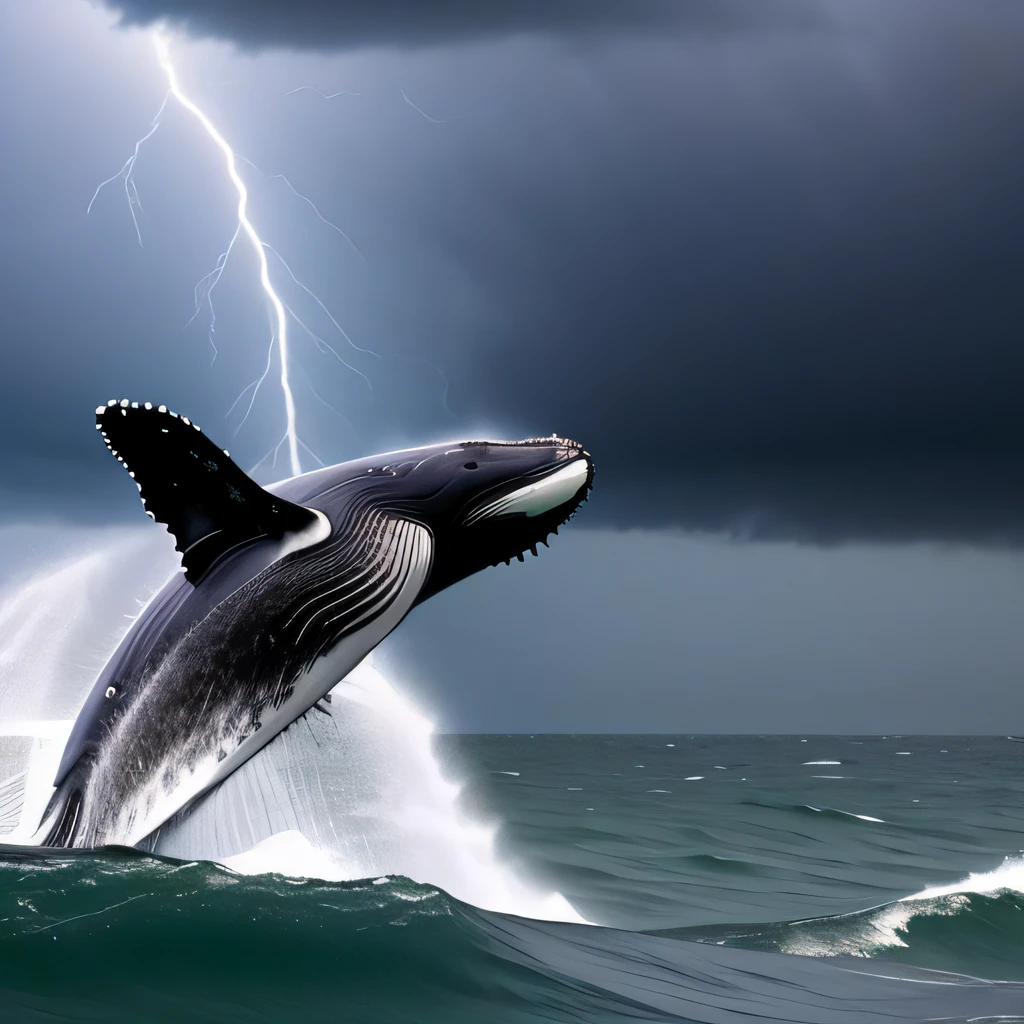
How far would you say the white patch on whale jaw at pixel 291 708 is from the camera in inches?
242

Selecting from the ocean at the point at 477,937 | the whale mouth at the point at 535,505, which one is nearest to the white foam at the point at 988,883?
the ocean at the point at 477,937

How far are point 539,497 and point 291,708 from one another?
6.78ft

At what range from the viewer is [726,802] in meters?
22.2

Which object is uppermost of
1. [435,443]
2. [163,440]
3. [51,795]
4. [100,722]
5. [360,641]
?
[435,443]

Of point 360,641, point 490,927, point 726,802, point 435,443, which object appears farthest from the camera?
point 726,802

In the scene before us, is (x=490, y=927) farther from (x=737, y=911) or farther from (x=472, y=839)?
(x=737, y=911)

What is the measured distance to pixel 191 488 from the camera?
6.32 m

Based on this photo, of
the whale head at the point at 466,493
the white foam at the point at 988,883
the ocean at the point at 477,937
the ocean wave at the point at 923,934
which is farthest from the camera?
the white foam at the point at 988,883

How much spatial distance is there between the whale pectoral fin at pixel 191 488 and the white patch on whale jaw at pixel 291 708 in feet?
1.19

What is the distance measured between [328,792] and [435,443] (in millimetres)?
2523

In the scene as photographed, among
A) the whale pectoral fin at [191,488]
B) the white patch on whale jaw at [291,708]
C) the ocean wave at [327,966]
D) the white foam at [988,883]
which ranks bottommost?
the ocean wave at [327,966]

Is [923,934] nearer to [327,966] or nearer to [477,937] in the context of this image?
[477,937]

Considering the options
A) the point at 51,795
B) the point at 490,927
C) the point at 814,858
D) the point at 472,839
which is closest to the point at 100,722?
the point at 51,795

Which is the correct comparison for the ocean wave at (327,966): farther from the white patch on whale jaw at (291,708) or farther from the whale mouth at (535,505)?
the whale mouth at (535,505)
